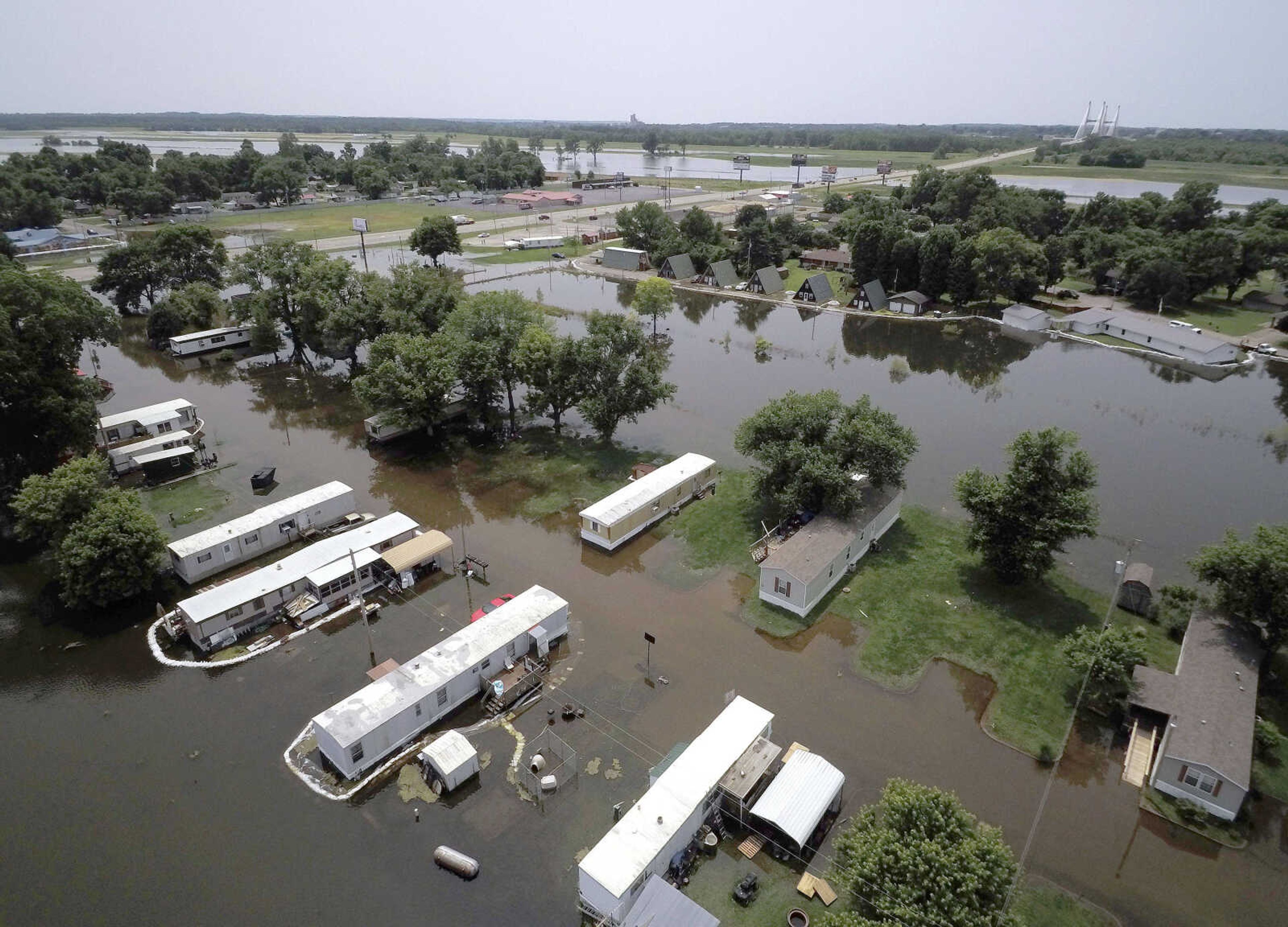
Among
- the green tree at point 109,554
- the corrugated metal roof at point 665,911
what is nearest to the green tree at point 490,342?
the green tree at point 109,554

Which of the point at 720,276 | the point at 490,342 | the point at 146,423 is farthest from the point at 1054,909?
the point at 720,276

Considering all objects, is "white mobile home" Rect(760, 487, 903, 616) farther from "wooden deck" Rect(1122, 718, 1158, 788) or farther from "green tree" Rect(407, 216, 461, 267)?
"green tree" Rect(407, 216, 461, 267)

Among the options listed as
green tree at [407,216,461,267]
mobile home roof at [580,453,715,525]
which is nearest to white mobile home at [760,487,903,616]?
mobile home roof at [580,453,715,525]

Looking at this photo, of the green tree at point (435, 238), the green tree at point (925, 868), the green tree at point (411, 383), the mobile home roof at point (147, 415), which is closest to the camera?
the green tree at point (925, 868)

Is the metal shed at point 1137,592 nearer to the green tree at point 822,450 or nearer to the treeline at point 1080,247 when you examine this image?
the green tree at point 822,450

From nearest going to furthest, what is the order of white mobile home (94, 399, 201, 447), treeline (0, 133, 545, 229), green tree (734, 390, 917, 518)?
green tree (734, 390, 917, 518) < white mobile home (94, 399, 201, 447) < treeline (0, 133, 545, 229)

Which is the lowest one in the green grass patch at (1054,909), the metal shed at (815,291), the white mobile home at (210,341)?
the green grass patch at (1054,909)
